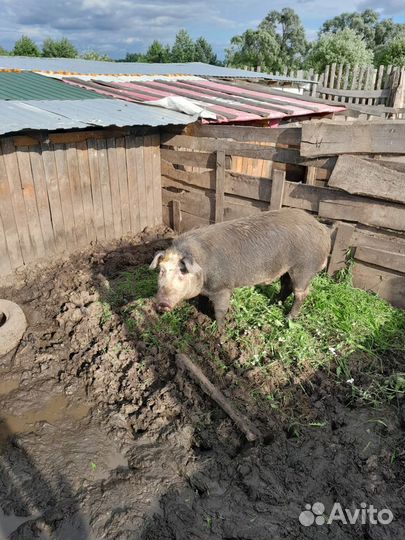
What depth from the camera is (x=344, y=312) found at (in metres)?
4.87

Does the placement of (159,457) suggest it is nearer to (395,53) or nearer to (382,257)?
(382,257)

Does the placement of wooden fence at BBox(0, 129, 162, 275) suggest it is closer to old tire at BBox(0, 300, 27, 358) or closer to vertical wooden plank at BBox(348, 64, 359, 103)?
old tire at BBox(0, 300, 27, 358)

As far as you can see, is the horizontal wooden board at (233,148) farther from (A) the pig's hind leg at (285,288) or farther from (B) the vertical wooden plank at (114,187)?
(A) the pig's hind leg at (285,288)

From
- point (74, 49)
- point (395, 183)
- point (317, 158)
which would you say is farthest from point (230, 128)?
point (74, 49)

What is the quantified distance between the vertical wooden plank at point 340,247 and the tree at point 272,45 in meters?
25.9

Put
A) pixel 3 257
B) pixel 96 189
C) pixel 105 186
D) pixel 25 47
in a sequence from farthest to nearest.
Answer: pixel 25 47
pixel 105 186
pixel 96 189
pixel 3 257

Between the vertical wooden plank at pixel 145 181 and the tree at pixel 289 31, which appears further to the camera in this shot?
the tree at pixel 289 31

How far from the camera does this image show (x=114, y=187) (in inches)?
267

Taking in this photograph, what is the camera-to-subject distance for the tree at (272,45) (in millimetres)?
29984

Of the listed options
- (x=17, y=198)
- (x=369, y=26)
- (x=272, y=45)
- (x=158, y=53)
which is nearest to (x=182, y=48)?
(x=158, y=53)

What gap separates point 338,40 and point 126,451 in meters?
23.2

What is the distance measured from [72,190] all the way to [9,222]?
1114 mm

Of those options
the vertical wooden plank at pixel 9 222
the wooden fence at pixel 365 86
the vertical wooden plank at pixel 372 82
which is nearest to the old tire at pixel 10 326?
the vertical wooden plank at pixel 9 222

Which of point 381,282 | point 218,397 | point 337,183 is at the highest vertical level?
point 337,183
